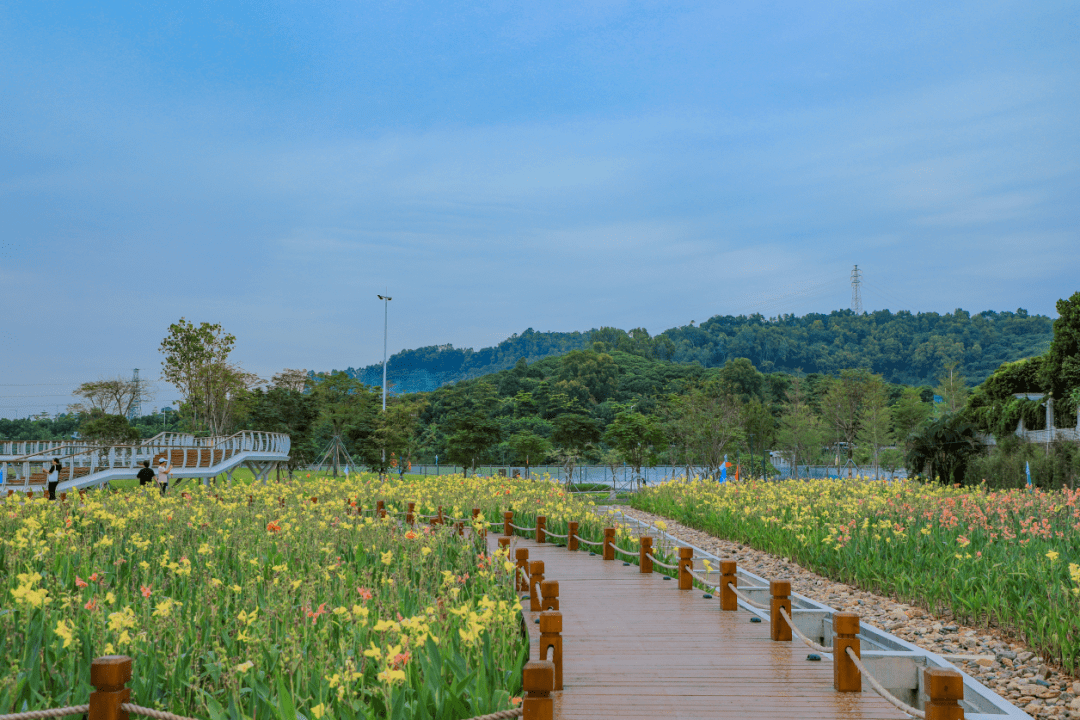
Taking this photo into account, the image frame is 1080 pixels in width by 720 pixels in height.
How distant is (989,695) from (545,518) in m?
8.78

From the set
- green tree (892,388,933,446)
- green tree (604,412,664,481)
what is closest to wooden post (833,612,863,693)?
green tree (604,412,664,481)

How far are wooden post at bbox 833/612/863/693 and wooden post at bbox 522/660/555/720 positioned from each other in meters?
2.48

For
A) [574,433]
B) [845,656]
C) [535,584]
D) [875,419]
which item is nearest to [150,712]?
[845,656]

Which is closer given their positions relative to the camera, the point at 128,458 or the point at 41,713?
the point at 41,713

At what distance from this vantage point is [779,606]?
655cm

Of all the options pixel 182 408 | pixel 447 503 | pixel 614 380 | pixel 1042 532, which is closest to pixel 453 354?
pixel 614 380

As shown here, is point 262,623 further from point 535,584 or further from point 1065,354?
point 1065,354

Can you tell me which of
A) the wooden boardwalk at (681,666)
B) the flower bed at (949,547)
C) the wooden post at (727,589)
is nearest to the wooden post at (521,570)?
the wooden boardwalk at (681,666)

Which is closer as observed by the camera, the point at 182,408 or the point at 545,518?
the point at 545,518

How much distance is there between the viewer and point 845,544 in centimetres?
1123

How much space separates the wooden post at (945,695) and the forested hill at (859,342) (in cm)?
6792

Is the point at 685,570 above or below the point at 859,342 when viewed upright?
below

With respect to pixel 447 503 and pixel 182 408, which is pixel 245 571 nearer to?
pixel 447 503

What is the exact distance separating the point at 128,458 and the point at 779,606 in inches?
868
